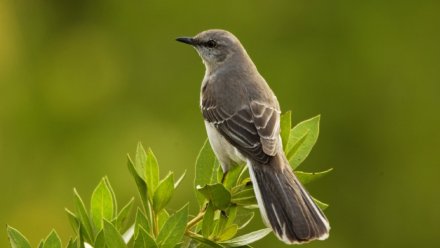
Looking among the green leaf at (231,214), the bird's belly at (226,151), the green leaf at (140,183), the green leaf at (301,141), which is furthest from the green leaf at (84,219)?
the bird's belly at (226,151)

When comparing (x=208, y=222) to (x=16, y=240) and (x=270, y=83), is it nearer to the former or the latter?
(x=16, y=240)

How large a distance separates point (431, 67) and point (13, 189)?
446cm

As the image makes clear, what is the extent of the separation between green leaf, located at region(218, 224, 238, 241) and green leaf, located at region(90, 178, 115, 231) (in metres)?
0.48

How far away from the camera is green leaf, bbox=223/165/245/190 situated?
15.0 feet

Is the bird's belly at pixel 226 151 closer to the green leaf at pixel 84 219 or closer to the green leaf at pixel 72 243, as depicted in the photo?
the green leaf at pixel 84 219

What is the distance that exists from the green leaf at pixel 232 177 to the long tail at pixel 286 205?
0.08m

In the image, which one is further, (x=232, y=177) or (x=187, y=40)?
(x=187, y=40)

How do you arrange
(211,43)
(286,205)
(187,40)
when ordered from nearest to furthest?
(286,205) → (187,40) → (211,43)

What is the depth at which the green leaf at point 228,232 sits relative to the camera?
13.0ft

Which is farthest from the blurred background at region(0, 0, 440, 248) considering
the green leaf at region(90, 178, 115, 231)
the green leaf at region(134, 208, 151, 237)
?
the green leaf at region(134, 208, 151, 237)

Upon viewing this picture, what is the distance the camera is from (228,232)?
3973mm

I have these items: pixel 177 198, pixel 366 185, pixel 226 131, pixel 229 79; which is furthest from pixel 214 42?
pixel 366 185

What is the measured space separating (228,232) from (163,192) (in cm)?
34

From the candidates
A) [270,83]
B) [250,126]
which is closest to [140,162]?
[250,126]
